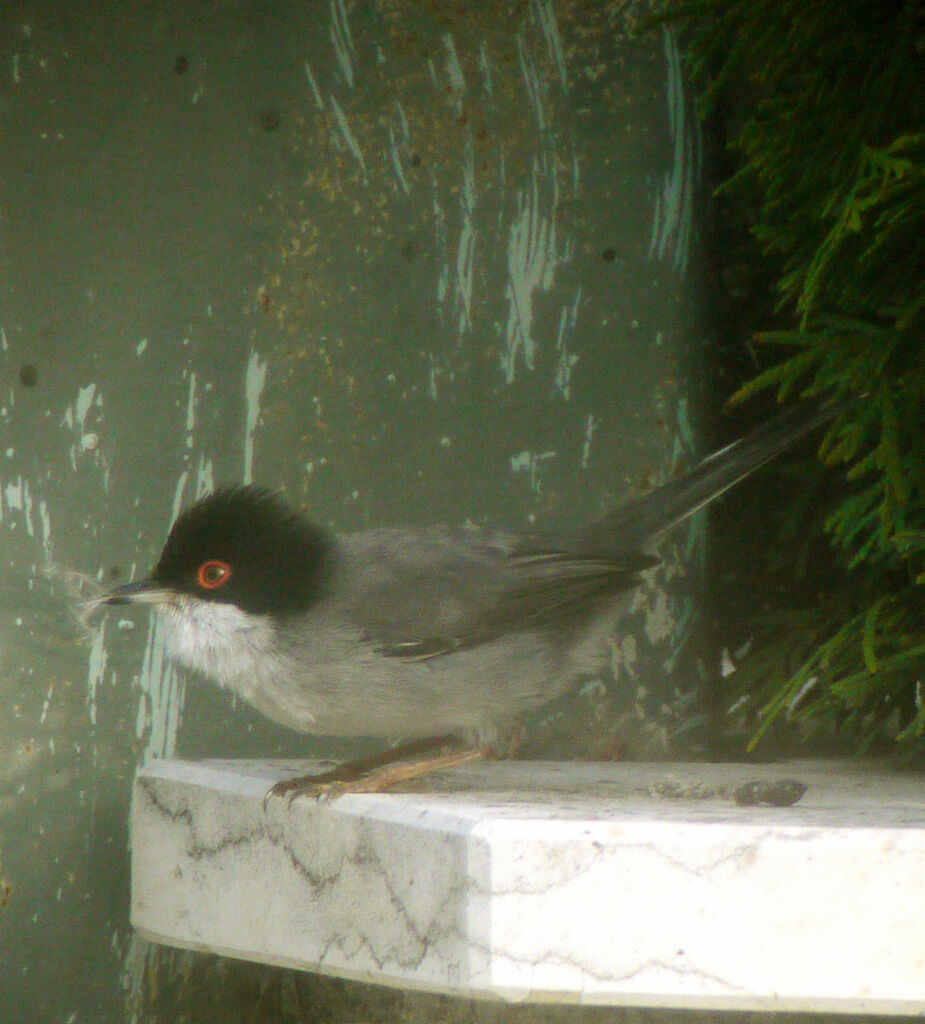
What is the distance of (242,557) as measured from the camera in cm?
260

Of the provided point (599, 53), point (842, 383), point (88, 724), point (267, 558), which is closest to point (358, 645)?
point (267, 558)

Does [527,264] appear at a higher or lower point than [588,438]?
higher

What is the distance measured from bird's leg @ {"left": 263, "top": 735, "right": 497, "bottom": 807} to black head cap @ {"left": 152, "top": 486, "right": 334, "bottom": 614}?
311 millimetres

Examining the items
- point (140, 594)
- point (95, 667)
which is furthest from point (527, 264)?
point (95, 667)

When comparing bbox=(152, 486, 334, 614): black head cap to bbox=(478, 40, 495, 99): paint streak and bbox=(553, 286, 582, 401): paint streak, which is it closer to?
bbox=(553, 286, 582, 401): paint streak

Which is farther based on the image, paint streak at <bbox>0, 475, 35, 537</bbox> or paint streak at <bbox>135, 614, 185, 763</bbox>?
paint streak at <bbox>135, 614, 185, 763</bbox>

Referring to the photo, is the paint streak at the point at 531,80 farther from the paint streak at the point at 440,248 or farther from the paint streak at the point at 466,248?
the paint streak at the point at 440,248

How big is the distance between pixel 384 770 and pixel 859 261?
4.13 feet

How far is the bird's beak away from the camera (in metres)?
2.55

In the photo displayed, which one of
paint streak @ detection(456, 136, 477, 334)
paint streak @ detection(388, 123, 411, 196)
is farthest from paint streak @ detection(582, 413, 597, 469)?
paint streak @ detection(388, 123, 411, 196)

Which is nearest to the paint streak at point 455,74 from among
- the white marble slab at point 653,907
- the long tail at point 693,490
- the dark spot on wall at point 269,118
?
the dark spot on wall at point 269,118

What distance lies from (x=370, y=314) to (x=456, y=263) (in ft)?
0.75

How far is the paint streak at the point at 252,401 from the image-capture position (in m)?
2.95

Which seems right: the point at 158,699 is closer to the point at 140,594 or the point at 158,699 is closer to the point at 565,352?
the point at 140,594
